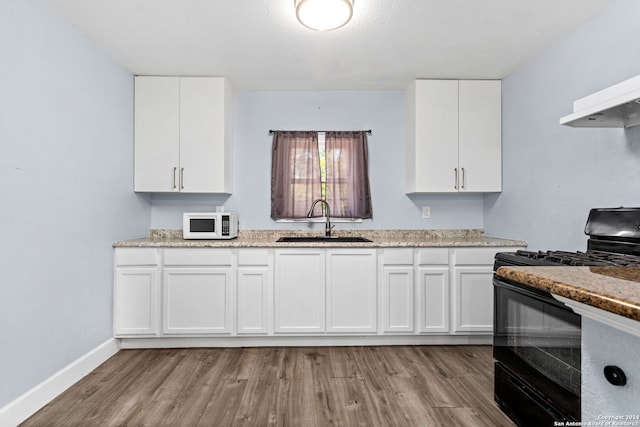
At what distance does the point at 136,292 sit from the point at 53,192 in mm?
1070

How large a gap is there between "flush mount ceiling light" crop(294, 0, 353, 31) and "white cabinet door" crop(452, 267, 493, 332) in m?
2.13

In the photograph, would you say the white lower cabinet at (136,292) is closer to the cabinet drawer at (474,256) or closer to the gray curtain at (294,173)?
the gray curtain at (294,173)

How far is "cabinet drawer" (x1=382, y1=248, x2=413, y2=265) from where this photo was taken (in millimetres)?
2971

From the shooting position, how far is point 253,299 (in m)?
2.94

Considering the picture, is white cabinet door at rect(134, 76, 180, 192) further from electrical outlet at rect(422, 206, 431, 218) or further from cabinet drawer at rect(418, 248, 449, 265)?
electrical outlet at rect(422, 206, 431, 218)

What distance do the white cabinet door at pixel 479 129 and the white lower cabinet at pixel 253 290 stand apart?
1.92 meters

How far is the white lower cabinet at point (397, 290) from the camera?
9.72ft

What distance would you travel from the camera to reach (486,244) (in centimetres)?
293

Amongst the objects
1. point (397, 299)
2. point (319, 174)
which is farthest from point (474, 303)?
point (319, 174)

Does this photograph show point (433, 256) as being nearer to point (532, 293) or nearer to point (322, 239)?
point (322, 239)

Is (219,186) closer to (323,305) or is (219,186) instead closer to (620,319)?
(323,305)

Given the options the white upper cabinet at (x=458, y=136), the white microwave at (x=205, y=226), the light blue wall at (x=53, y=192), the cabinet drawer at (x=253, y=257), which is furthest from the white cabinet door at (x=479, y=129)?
the light blue wall at (x=53, y=192)

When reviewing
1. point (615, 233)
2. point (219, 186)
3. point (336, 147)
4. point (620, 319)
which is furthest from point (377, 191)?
point (620, 319)

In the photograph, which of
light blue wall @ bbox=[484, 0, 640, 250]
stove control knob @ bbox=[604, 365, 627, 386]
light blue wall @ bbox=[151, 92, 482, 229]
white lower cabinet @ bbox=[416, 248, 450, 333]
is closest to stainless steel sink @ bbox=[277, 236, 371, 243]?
light blue wall @ bbox=[151, 92, 482, 229]
